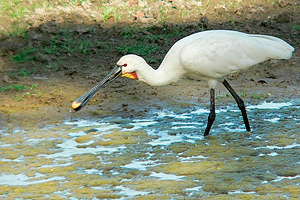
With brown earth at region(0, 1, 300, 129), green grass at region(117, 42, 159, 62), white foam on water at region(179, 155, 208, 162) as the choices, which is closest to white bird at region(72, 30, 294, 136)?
white foam on water at region(179, 155, 208, 162)

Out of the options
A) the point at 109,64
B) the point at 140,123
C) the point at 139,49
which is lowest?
the point at 140,123

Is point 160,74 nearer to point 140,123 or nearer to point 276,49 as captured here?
point 140,123

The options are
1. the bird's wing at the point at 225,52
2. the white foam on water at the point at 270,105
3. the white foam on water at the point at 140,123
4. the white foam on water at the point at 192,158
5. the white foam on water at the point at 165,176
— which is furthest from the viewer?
the white foam on water at the point at 270,105

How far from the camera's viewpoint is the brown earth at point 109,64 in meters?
6.85

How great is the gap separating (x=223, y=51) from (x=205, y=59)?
296mm

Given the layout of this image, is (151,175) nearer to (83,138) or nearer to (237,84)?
(83,138)

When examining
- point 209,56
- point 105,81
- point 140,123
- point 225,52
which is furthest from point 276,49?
point 105,81

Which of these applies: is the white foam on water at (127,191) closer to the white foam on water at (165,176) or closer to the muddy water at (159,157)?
the muddy water at (159,157)

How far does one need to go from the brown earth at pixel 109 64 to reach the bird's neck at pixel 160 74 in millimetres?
1175

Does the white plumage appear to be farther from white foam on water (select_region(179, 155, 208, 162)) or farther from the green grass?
the green grass

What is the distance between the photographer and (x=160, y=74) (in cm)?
557

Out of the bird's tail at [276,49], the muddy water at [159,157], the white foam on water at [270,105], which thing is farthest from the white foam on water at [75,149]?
the white foam on water at [270,105]

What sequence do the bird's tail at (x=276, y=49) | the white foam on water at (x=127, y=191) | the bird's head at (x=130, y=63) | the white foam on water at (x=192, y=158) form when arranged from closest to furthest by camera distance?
the white foam on water at (x=127, y=191) < the white foam on water at (x=192, y=158) < the bird's head at (x=130, y=63) < the bird's tail at (x=276, y=49)

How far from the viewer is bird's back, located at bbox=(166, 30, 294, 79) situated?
5.56 metres
